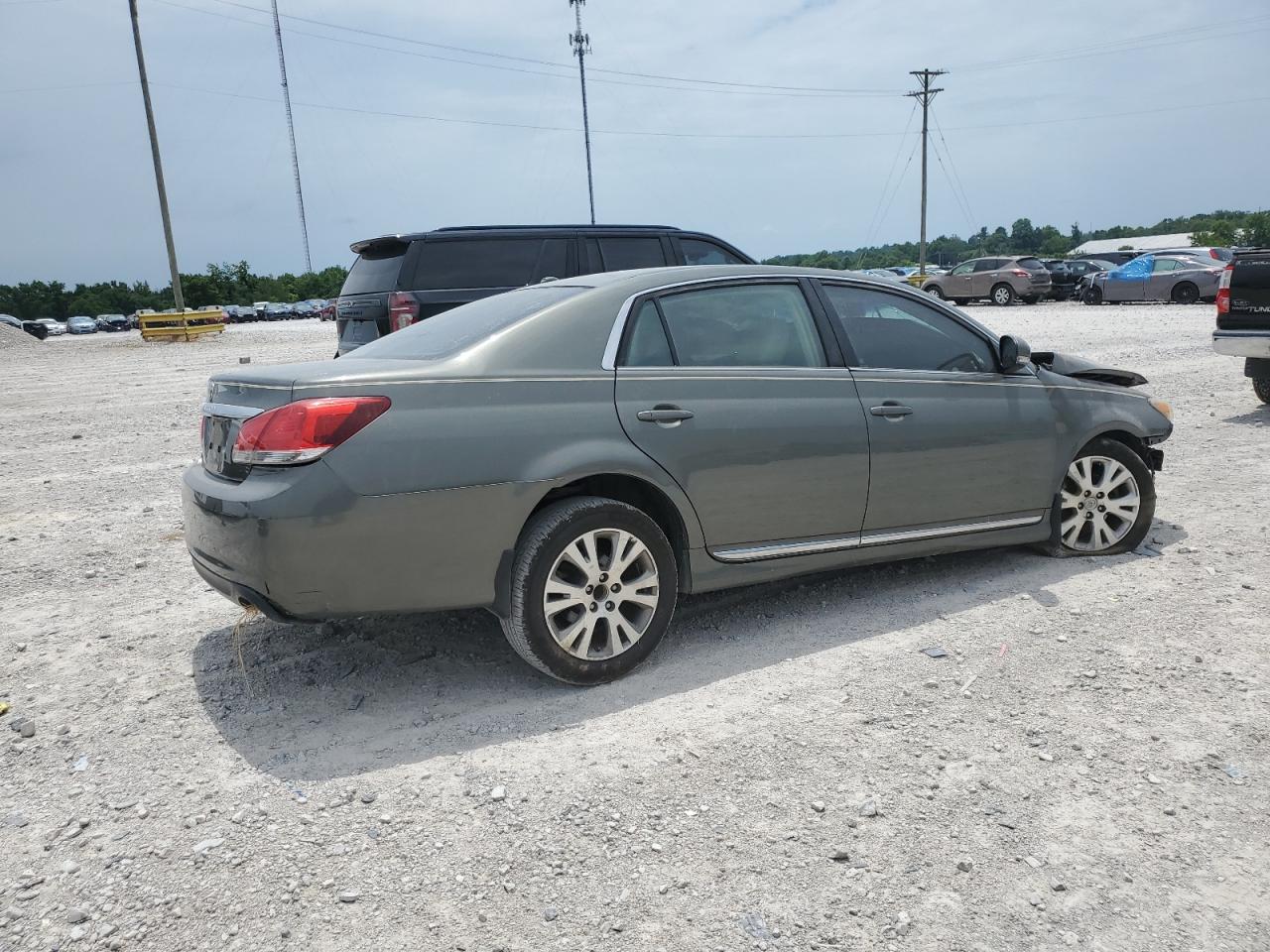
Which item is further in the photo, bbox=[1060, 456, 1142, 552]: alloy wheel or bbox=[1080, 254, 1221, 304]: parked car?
bbox=[1080, 254, 1221, 304]: parked car

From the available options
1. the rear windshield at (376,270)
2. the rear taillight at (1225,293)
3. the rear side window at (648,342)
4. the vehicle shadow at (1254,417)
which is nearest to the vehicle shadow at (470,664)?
the rear side window at (648,342)

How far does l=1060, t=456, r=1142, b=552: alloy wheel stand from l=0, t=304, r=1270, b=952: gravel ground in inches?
6.0

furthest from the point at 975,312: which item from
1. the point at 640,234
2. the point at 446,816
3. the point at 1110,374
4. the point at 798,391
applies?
the point at 446,816

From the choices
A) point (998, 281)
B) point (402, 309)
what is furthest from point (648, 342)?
point (998, 281)

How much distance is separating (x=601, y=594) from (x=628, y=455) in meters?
0.55

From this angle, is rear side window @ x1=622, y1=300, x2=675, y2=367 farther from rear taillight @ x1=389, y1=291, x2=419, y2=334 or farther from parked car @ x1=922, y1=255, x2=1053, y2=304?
parked car @ x1=922, y1=255, x2=1053, y2=304

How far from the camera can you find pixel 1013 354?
4934 millimetres

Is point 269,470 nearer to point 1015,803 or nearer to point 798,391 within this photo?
point 798,391

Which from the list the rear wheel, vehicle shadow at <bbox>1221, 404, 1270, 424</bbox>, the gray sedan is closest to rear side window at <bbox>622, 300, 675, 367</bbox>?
the gray sedan

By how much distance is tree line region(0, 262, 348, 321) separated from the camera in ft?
279

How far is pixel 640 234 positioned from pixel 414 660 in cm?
648

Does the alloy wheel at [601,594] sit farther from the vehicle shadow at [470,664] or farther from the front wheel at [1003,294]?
the front wheel at [1003,294]

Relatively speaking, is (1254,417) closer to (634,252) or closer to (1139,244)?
(634,252)

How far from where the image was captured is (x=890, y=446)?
4.52 meters
